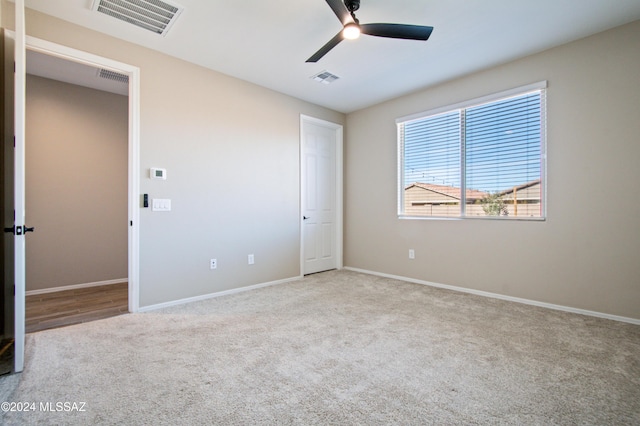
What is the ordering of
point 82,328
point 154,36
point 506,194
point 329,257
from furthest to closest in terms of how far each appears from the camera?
point 329,257
point 506,194
point 154,36
point 82,328

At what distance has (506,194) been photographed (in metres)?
3.48

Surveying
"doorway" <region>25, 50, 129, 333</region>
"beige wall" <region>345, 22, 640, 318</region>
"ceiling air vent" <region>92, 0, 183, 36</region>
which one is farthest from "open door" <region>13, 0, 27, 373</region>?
"beige wall" <region>345, 22, 640, 318</region>

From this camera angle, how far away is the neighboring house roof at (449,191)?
373 centimetres

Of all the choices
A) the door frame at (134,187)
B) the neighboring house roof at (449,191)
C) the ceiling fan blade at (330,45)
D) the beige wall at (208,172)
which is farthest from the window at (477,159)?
the door frame at (134,187)

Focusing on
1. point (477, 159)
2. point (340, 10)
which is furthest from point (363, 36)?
point (477, 159)

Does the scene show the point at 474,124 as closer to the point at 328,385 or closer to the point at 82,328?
the point at 328,385

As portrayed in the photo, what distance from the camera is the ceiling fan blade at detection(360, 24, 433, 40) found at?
2215 mm

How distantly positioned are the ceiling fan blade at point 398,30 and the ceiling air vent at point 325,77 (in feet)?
4.61

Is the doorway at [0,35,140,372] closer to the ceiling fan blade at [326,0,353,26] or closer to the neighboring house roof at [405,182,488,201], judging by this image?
the ceiling fan blade at [326,0,353,26]

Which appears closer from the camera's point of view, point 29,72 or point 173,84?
point 173,84

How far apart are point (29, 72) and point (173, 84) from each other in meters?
2.07

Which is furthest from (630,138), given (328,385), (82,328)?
(82,328)

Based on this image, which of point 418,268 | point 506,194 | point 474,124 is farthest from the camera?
point 418,268

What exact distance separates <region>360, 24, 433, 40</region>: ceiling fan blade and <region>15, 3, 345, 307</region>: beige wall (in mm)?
2112
